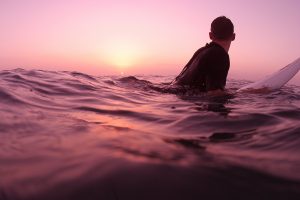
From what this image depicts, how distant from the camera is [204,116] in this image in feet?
12.9

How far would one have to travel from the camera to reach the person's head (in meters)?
5.98

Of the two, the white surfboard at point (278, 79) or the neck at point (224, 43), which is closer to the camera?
the neck at point (224, 43)

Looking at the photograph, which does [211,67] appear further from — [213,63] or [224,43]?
[224,43]

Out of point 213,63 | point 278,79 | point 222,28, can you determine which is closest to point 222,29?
point 222,28

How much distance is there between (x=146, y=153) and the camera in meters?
2.27

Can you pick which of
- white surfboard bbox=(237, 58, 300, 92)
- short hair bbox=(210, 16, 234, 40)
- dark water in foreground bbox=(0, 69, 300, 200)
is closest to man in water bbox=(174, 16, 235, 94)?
short hair bbox=(210, 16, 234, 40)

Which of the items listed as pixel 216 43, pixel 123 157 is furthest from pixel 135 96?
pixel 123 157

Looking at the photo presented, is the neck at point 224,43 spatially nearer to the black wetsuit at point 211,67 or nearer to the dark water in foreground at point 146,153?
the black wetsuit at point 211,67

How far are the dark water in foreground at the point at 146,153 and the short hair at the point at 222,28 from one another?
1.94m

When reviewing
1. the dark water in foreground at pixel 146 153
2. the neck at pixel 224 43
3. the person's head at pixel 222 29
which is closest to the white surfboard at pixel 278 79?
the neck at pixel 224 43

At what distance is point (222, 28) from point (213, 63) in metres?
0.78

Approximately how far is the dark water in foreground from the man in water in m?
1.25

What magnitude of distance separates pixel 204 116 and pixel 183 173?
6.88 feet

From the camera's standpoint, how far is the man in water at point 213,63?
5.66 meters
